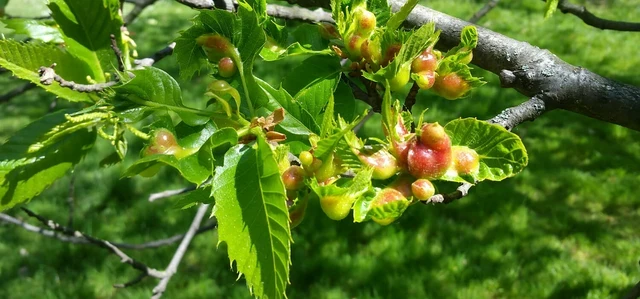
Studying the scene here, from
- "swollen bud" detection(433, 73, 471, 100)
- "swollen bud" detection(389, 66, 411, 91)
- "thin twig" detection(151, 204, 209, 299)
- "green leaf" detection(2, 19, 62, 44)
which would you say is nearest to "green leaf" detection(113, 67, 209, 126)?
"swollen bud" detection(389, 66, 411, 91)

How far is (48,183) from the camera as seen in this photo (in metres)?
1.67

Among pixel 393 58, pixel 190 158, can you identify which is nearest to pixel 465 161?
pixel 393 58

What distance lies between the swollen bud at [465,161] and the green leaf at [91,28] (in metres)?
1.08

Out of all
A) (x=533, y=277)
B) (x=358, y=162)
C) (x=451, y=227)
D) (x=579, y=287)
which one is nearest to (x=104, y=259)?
(x=451, y=227)

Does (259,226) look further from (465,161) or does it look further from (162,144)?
(465,161)

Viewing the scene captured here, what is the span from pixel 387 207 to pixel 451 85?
37cm

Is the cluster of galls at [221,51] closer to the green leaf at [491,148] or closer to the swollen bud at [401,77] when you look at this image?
the swollen bud at [401,77]

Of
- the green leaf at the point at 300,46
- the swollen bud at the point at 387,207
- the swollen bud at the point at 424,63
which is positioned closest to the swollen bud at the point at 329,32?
the green leaf at the point at 300,46

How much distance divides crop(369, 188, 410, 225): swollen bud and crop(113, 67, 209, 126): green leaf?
1.31 ft

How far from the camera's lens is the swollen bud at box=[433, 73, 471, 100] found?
118 centimetres

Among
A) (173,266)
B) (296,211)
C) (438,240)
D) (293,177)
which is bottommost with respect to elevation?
(438,240)

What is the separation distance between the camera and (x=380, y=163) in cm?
104

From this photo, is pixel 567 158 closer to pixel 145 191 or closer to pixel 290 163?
pixel 145 191

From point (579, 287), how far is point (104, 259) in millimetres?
3345
